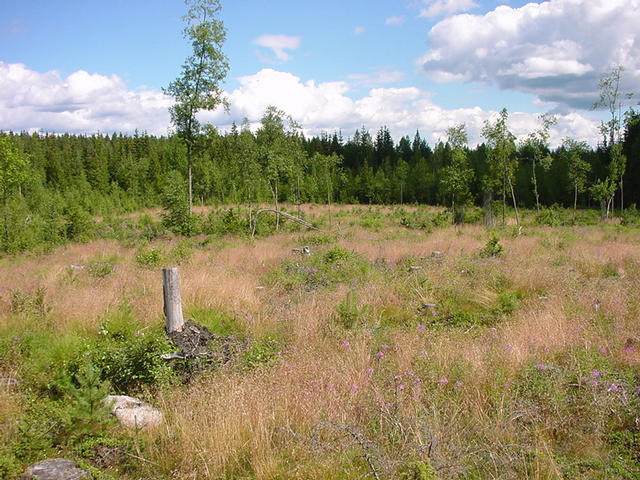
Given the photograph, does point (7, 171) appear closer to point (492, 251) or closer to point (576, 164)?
point (492, 251)

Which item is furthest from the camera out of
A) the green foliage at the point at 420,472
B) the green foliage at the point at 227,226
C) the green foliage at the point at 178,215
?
the green foliage at the point at 227,226

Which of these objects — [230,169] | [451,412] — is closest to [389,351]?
[451,412]

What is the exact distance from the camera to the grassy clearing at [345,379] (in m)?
3.19

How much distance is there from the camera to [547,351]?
462cm

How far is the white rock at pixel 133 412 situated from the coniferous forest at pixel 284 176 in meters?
16.2

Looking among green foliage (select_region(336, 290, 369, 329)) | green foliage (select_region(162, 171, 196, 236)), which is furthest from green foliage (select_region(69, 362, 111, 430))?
green foliage (select_region(162, 171, 196, 236))

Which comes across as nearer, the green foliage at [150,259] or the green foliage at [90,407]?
the green foliage at [90,407]

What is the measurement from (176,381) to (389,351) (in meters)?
2.41

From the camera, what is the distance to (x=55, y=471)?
3.22m

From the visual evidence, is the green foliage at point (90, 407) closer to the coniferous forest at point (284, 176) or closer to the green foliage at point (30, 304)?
the green foliage at point (30, 304)

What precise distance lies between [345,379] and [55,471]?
8.09 ft

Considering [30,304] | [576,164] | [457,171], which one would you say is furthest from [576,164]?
[30,304]

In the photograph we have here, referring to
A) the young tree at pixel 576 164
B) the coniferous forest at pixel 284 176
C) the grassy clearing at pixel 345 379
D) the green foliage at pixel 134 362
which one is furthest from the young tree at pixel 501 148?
the green foliage at pixel 134 362

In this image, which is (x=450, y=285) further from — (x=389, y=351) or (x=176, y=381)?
(x=176, y=381)
